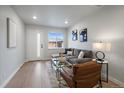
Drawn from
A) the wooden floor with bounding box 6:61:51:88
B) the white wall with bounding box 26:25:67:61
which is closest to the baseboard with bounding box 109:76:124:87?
the wooden floor with bounding box 6:61:51:88

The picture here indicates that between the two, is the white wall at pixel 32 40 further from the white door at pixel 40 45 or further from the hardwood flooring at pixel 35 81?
the hardwood flooring at pixel 35 81

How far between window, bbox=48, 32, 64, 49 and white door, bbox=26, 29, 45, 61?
1.83ft

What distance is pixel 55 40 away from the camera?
30.9ft

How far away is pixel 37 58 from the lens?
29.3ft

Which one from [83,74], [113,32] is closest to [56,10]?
[113,32]

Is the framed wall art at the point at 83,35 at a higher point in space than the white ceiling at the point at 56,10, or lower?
lower

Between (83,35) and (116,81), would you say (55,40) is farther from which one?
(116,81)

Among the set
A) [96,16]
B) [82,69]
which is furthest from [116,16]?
[82,69]

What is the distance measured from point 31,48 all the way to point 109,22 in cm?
605

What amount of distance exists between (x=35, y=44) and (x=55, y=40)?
60.4 inches

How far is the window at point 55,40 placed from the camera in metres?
9.23

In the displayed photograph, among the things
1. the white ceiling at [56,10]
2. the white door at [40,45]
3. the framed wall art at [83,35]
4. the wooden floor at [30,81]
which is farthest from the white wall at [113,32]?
the white door at [40,45]

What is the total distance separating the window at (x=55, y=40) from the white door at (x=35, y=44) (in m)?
0.56

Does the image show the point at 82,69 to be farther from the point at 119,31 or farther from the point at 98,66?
the point at 119,31
